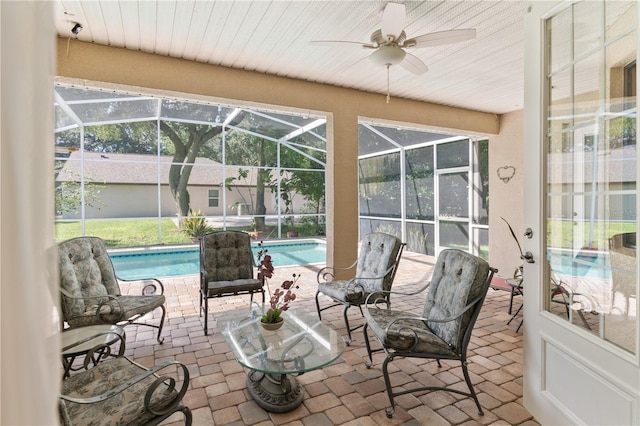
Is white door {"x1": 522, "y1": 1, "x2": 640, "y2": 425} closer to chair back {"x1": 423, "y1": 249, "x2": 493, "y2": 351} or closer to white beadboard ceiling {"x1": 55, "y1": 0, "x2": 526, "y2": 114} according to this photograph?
chair back {"x1": 423, "y1": 249, "x2": 493, "y2": 351}

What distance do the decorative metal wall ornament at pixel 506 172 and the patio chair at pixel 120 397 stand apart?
5.84 metres

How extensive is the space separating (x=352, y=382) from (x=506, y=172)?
492 centimetres

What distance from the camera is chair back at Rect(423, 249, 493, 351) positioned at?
81.6 inches

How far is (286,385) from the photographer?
2.14 meters

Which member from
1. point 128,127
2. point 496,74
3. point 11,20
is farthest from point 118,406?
point 128,127

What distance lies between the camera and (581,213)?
169cm

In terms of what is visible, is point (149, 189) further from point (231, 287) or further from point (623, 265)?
point (623, 265)

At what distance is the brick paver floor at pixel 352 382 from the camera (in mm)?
1963

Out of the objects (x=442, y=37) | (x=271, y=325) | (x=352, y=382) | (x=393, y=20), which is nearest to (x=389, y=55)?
(x=393, y=20)

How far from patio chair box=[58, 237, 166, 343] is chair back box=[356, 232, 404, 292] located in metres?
2.06

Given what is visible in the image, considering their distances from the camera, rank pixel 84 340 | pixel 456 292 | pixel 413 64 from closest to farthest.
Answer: pixel 84 340 → pixel 456 292 → pixel 413 64

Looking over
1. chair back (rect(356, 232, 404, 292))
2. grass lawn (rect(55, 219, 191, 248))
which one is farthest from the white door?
grass lawn (rect(55, 219, 191, 248))

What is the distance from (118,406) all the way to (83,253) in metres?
1.85

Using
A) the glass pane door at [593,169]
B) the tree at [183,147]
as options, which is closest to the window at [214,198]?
the tree at [183,147]
